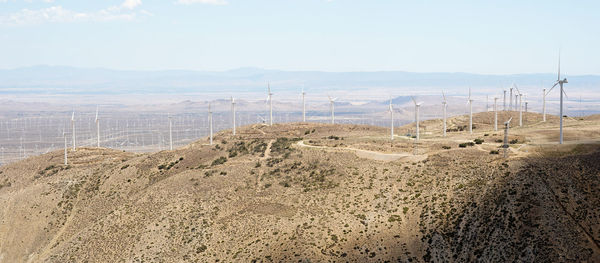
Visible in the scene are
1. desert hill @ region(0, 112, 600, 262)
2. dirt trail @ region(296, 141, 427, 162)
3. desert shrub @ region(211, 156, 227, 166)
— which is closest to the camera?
desert hill @ region(0, 112, 600, 262)

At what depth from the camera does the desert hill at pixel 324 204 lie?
227ft

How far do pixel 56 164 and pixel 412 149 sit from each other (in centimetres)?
7859

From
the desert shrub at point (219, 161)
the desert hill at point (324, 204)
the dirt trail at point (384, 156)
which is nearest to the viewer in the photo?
the desert hill at point (324, 204)

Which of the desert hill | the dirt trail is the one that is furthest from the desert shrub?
the dirt trail

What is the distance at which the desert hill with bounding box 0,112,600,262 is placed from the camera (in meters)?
69.3

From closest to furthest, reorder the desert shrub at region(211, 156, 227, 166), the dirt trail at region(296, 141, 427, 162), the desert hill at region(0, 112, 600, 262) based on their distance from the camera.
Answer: the desert hill at region(0, 112, 600, 262), the dirt trail at region(296, 141, 427, 162), the desert shrub at region(211, 156, 227, 166)

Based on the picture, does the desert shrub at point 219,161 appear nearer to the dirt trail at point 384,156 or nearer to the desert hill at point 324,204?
the desert hill at point 324,204

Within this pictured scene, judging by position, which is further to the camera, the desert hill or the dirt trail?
the dirt trail

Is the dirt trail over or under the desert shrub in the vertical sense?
over

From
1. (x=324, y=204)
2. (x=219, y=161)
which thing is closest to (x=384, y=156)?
(x=324, y=204)

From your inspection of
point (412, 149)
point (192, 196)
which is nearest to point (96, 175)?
point (192, 196)

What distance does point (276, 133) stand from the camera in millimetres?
135625

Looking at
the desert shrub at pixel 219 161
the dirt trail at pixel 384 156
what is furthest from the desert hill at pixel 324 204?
the desert shrub at pixel 219 161

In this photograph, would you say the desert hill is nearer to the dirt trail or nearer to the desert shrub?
the dirt trail
